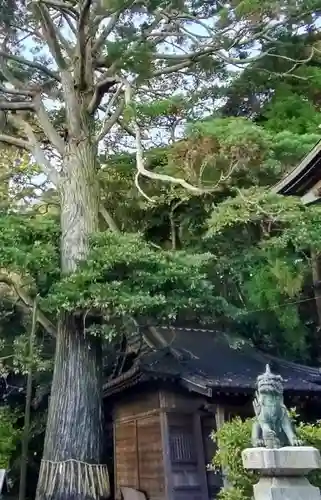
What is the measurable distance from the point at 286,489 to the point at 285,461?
0.24 metres

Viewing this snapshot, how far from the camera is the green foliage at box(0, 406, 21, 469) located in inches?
415

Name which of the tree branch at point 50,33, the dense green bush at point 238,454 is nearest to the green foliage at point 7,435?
the dense green bush at point 238,454

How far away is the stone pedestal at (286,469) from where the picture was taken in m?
4.70

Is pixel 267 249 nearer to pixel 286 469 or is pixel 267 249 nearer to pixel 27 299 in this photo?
pixel 27 299

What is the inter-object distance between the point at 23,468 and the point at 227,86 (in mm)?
8896

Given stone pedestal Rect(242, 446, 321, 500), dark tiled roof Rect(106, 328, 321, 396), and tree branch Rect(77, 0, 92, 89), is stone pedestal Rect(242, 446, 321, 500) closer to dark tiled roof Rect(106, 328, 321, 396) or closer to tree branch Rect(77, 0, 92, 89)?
dark tiled roof Rect(106, 328, 321, 396)

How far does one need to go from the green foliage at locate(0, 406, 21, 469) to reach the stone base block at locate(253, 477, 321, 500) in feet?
23.2

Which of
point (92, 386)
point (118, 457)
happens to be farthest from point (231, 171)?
point (118, 457)

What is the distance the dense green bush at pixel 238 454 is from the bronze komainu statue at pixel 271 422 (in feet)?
4.19

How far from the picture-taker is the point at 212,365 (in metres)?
10.8

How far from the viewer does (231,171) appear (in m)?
8.73

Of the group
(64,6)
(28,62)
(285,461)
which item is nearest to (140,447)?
(285,461)

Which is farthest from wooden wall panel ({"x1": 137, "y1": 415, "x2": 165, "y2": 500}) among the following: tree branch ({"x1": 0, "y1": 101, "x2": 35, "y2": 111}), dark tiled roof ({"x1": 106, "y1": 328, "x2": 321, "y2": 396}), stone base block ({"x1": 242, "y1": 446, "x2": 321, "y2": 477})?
tree branch ({"x1": 0, "y1": 101, "x2": 35, "y2": 111})

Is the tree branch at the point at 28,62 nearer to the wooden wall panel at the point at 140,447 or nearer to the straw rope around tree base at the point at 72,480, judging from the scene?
the wooden wall panel at the point at 140,447
